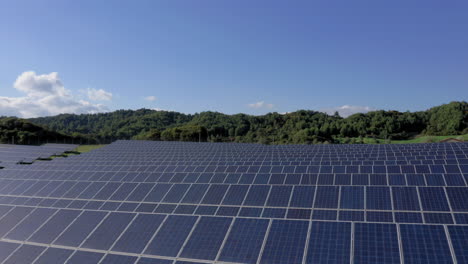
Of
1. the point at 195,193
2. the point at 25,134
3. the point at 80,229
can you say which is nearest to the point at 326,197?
the point at 195,193

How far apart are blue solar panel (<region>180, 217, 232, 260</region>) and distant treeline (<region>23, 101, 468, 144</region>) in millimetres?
88257

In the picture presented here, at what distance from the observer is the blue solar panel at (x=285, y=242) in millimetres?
6340

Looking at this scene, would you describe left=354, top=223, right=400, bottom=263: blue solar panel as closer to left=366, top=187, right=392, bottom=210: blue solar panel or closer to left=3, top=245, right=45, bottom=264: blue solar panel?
left=366, top=187, right=392, bottom=210: blue solar panel

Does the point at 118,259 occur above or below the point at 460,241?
below

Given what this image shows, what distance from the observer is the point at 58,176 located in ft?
62.7

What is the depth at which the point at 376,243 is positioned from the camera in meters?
6.19

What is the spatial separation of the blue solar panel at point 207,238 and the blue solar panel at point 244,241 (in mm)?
228

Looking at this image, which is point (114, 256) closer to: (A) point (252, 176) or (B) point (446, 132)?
(A) point (252, 176)

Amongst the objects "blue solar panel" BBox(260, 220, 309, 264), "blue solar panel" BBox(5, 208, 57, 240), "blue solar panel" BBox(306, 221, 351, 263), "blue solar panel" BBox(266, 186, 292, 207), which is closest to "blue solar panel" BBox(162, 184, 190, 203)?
"blue solar panel" BBox(266, 186, 292, 207)

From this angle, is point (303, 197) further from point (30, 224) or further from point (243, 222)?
point (30, 224)

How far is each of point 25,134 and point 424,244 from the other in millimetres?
99395

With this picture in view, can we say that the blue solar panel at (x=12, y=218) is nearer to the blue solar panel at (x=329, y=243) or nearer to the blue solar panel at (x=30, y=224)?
the blue solar panel at (x=30, y=224)

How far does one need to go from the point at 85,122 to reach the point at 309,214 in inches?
7544

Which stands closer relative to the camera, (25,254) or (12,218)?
(25,254)
